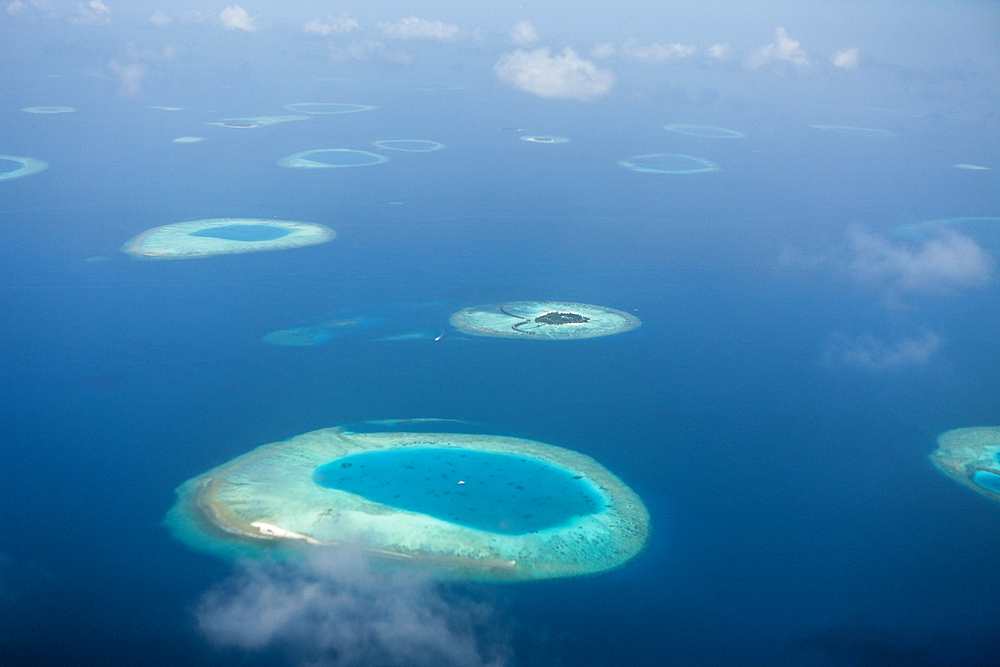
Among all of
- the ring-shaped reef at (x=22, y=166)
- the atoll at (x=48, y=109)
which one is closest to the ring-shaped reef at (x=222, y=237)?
the ring-shaped reef at (x=22, y=166)

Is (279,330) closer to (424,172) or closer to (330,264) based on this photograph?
(330,264)

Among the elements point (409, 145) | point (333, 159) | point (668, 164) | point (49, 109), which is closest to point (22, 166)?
point (333, 159)

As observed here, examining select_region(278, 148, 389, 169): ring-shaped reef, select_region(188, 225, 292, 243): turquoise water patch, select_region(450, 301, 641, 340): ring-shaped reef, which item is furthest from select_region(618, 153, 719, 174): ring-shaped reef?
select_region(450, 301, 641, 340): ring-shaped reef

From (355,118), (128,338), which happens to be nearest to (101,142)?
(355,118)

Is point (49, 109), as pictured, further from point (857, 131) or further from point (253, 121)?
point (857, 131)

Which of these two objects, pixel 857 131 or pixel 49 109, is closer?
pixel 49 109

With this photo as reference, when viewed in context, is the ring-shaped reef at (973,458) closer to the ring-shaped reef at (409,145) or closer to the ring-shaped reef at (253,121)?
the ring-shaped reef at (409,145)

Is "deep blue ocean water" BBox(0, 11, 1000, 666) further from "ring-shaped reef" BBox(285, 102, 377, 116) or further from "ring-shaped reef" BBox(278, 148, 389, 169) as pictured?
"ring-shaped reef" BBox(285, 102, 377, 116)
